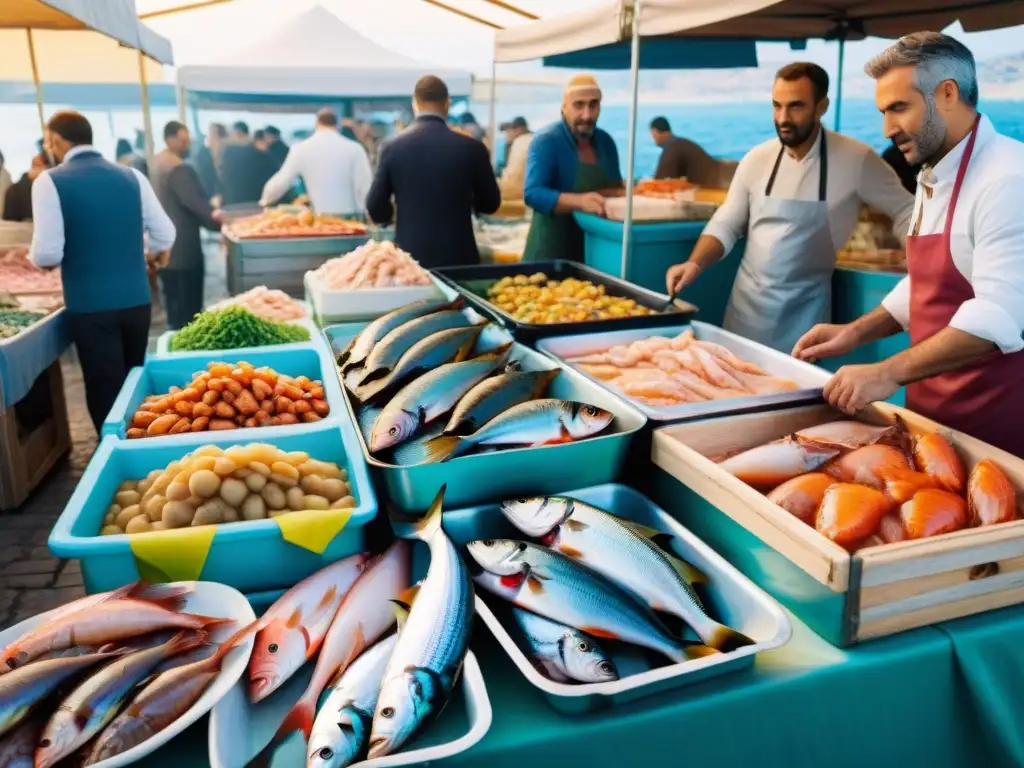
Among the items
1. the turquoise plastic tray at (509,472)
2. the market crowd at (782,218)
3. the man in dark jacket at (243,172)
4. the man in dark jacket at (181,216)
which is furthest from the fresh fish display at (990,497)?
the man in dark jacket at (243,172)

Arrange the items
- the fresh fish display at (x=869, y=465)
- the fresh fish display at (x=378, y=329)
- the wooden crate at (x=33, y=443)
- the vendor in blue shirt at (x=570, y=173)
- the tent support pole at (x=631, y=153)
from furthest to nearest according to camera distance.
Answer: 1. the vendor in blue shirt at (x=570, y=173)
2. the wooden crate at (x=33, y=443)
3. the tent support pole at (x=631, y=153)
4. the fresh fish display at (x=378, y=329)
5. the fresh fish display at (x=869, y=465)

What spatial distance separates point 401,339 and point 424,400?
0.50 meters

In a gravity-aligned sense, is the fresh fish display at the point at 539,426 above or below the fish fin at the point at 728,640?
above

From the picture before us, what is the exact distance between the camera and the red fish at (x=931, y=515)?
149cm

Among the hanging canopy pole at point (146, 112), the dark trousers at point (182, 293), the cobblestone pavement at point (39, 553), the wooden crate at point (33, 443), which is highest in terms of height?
the hanging canopy pole at point (146, 112)

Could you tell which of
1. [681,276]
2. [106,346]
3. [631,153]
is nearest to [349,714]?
[681,276]

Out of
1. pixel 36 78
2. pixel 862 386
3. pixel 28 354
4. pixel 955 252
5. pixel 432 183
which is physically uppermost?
pixel 36 78

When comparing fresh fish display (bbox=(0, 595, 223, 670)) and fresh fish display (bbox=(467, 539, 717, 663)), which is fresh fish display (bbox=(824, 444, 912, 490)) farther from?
fresh fish display (bbox=(0, 595, 223, 670))

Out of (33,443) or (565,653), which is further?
(33,443)

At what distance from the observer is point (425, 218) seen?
472 centimetres

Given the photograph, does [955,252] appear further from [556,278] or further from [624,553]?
[556,278]

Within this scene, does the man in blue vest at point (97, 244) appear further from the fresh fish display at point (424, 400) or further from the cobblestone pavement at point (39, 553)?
the fresh fish display at point (424, 400)

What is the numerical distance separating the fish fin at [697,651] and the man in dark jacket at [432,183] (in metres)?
3.73

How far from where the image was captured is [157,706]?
3.90 feet
